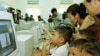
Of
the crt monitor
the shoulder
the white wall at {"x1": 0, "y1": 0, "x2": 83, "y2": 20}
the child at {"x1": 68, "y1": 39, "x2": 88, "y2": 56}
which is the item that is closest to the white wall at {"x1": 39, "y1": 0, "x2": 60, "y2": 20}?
the white wall at {"x1": 0, "y1": 0, "x2": 83, "y2": 20}

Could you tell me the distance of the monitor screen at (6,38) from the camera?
1259 millimetres

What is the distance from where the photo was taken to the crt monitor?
1262mm

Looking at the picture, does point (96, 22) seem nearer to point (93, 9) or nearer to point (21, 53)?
point (93, 9)

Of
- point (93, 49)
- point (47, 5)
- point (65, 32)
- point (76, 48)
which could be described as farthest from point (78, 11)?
point (47, 5)

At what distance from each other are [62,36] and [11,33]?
0.51m

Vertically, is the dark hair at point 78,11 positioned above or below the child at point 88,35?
above

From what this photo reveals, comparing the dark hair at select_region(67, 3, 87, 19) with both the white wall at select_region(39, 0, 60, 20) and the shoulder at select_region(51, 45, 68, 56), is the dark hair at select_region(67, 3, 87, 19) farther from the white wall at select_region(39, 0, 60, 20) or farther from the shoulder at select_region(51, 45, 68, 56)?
the white wall at select_region(39, 0, 60, 20)

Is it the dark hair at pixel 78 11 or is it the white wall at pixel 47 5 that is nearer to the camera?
the dark hair at pixel 78 11

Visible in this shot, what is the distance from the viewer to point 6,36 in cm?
135

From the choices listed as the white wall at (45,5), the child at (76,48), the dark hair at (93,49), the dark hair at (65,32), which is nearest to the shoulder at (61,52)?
the dark hair at (65,32)

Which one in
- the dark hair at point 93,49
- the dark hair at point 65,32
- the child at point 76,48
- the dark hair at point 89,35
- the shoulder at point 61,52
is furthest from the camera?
the dark hair at point 65,32

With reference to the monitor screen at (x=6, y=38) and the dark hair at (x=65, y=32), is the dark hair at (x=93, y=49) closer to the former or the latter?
the monitor screen at (x=6, y=38)

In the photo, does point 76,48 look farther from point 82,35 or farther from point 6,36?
point 6,36

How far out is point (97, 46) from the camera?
0.97 meters
